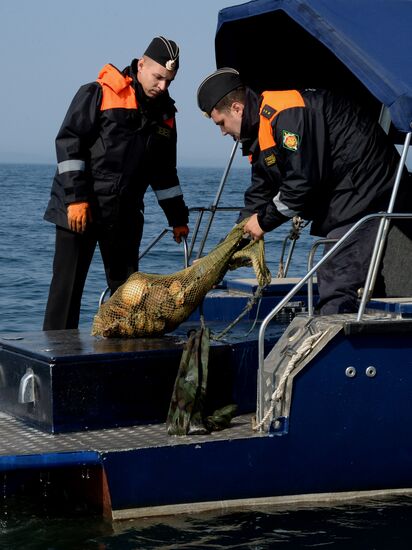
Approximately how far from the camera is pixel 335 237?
625 cm

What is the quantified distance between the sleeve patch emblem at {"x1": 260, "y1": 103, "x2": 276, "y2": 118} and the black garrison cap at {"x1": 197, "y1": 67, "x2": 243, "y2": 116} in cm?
23

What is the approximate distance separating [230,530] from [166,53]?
105 inches

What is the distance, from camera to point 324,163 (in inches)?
240

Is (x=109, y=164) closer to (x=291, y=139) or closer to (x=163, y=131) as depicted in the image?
(x=163, y=131)

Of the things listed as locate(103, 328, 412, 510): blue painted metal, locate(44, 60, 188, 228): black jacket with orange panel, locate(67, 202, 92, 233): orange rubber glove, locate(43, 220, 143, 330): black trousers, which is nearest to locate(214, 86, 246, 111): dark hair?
locate(44, 60, 188, 228): black jacket with orange panel

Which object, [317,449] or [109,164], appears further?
[109,164]

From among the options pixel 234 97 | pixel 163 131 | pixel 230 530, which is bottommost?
pixel 230 530

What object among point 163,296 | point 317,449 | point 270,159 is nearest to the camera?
point 317,449

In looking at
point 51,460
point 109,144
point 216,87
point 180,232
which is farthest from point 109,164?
point 51,460

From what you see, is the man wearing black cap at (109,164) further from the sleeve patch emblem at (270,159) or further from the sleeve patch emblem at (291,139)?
the sleeve patch emblem at (291,139)

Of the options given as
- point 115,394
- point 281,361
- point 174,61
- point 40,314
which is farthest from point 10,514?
point 40,314

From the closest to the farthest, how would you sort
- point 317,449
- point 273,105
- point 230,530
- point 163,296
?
point 230,530 < point 317,449 < point 273,105 < point 163,296

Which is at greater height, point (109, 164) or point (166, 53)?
point (166, 53)

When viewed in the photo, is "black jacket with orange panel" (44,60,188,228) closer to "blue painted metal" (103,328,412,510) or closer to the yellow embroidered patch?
the yellow embroidered patch
